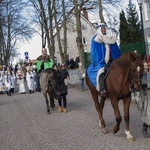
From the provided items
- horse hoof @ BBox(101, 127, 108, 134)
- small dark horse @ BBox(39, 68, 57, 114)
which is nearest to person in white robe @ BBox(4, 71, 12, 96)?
small dark horse @ BBox(39, 68, 57, 114)

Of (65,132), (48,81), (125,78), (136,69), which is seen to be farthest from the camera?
(48,81)

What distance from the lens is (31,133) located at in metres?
9.12

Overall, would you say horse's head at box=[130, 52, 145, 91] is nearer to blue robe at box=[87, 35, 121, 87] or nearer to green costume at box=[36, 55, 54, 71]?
blue robe at box=[87, 35, 121, 87]

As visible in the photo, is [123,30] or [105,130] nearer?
[105,130]

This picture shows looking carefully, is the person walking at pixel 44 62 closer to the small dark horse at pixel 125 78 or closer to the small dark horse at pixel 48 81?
the small dark horse at pixel 48 81

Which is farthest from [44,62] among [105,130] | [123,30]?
[123,30]

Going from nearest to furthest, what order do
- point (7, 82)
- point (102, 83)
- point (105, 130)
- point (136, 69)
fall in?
1. point (136, 69)
2. point (102, 83)
3. point (105, 130)
4. point (7, 82)

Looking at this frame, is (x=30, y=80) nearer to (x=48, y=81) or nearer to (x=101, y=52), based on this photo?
(x=48, y=81)

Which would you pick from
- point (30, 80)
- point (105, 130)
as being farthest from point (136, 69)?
point (30, 80)

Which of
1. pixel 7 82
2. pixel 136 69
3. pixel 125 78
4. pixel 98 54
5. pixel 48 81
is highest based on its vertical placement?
pixel 98 54

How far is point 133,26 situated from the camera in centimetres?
5425

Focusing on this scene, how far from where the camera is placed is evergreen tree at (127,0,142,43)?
173ft

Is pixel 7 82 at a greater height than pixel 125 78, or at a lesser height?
lesser

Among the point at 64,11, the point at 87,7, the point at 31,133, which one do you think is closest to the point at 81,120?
the point at 31,133
